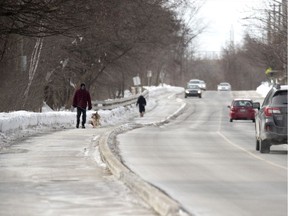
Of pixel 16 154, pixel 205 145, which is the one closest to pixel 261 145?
pixel 205 145

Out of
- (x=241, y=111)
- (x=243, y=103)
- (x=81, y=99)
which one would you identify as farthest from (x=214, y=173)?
(x=243, y=103)

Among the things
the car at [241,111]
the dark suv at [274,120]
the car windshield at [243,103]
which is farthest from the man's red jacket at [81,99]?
the car windshield at [243,103]

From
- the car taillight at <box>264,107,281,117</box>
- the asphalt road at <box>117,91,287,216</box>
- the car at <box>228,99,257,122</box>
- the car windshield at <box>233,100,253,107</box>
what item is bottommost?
the asphalt road at <box>117,91,287,216</box>

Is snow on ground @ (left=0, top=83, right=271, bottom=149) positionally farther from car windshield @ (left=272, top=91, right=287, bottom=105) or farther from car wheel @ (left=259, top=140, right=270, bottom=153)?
car windshield @ (left=272, top=91, right=287, bottom=105)

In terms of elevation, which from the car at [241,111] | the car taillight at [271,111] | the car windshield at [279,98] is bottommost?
the car at [241,111]

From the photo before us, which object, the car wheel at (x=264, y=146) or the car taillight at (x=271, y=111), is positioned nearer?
the car taillight at (x=271, y=111)

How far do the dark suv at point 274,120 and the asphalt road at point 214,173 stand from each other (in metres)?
0.44

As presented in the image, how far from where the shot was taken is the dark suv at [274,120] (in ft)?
60.4

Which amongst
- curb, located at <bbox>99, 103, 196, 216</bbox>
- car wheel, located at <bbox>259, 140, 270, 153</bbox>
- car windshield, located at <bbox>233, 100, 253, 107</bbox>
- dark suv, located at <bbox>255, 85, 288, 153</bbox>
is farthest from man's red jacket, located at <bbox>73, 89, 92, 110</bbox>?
car windshield, located at <bbox>233, 100, 253, 107</bbox>

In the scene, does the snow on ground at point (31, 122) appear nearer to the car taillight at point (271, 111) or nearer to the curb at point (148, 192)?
the curb at point (148, 192)

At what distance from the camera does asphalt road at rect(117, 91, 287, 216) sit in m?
10.2

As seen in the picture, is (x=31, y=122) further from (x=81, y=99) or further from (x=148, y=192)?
(x=148, y=192)

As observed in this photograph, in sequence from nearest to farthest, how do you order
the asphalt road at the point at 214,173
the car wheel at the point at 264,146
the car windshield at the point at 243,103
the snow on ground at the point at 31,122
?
the asphalt road at the point at 214,173
the car wheel at the point at 264,146
the snow on ground at the point at 31,122
the car windshield at the point at 243,103

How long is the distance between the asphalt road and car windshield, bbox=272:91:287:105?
1.38 meters
